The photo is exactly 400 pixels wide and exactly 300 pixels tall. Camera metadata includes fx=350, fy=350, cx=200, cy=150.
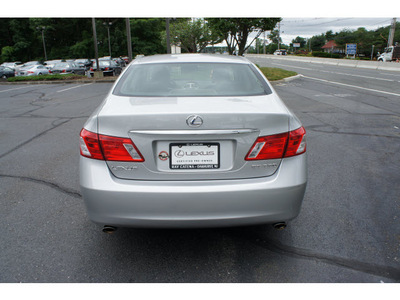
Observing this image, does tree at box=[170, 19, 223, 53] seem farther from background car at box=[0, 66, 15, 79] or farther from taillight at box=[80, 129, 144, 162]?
taillight at box=[80, 129, 144, 162]

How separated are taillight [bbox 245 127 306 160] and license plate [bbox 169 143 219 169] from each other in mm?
241

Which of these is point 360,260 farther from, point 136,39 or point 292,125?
point 136,39

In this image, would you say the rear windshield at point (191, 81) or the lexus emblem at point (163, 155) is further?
the rear windshield at point (191, 81)

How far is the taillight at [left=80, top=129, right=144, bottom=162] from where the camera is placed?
96.0 inches

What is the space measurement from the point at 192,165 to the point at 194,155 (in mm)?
73

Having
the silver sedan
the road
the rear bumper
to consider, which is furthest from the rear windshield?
the road

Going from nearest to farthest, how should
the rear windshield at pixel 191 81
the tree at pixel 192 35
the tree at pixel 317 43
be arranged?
the rear windshield at pixel 191 81 < the tree at pixel 192 35 < the tree at pixel 317 43

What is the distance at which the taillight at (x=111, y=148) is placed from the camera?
2.44 m

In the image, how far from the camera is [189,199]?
240 centimetres

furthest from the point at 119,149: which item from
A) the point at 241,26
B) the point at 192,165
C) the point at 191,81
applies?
the point at 241,26

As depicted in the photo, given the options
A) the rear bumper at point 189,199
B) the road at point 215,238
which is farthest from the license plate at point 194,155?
the road at point 215,238

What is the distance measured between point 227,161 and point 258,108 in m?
0.45

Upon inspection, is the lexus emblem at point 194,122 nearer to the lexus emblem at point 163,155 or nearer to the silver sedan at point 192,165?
the silver sedan at point 192,165

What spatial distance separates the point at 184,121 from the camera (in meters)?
2.38
